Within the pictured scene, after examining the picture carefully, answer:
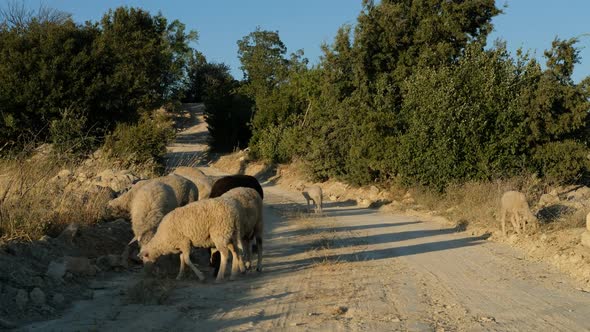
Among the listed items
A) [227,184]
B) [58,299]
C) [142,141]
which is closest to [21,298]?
[58,299]

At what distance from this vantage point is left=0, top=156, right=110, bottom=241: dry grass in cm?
914

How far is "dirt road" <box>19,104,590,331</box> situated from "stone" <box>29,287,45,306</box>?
374 mm

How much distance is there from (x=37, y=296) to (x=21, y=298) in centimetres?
22

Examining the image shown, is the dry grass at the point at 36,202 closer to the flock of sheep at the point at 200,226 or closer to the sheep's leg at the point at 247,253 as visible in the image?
the flock of sheep at the point at 200,226

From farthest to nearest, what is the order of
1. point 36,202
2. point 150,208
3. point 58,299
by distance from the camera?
point 150,208 < point 36,202 < point 58,299

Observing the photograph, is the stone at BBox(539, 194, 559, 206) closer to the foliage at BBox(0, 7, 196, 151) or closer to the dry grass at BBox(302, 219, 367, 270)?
the dry grass at BBox(302, 219, 367, 270)

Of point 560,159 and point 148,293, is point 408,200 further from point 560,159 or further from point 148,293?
point 148,293

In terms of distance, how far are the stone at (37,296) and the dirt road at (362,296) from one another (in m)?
0.37

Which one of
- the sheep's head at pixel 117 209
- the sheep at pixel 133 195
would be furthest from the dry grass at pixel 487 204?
the sheep's head at pixel 117 209

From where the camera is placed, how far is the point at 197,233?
29.6 ft

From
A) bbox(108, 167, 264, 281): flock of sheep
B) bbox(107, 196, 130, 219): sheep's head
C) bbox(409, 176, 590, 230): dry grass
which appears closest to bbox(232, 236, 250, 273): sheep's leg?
bbox(108, 167, 264, 281): flock of sheep

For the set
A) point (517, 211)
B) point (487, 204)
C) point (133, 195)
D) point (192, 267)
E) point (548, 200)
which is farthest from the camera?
point (548, 200)

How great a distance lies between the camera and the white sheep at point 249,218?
9640mm

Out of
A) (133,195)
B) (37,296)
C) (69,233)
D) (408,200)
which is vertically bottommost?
(408,200)
